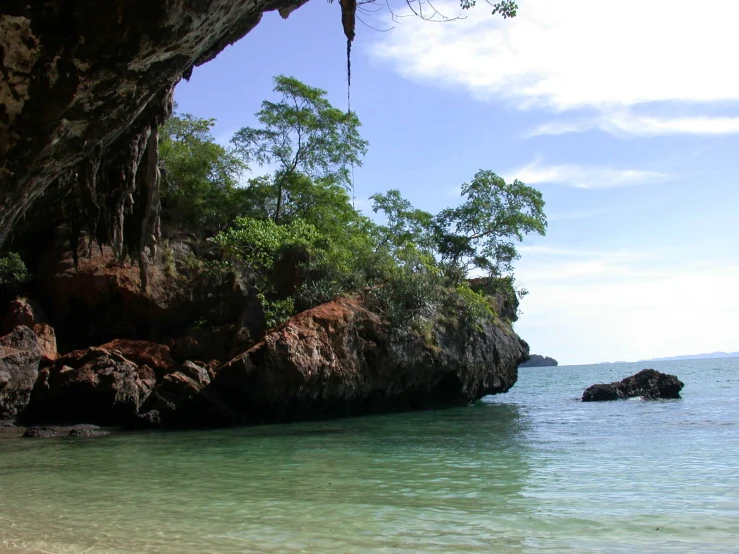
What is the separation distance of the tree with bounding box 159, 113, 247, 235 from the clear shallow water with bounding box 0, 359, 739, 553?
11124mm

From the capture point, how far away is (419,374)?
875 inches

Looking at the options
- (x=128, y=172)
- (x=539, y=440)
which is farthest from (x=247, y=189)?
(x=128, y=172)

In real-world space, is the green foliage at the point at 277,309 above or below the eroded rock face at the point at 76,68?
below

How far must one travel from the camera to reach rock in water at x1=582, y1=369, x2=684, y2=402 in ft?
87.8

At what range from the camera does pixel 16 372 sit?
1683cm

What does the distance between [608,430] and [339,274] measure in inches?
397

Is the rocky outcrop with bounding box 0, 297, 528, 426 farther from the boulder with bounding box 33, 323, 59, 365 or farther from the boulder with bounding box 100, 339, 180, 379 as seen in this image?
the boulder with bounding box 33, 323, 59, 365

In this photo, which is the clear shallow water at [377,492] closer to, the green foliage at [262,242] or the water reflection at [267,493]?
the water reflection at [267,493]

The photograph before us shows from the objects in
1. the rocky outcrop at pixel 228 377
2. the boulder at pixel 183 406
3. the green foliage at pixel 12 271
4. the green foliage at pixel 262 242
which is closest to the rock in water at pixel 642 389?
the rocky outcrop at pixel 228 377

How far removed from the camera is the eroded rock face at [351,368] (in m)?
Answer: 17.8

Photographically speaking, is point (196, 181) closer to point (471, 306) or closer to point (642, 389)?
point (471, 306)

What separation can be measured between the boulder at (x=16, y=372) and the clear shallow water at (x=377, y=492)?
9.35ft

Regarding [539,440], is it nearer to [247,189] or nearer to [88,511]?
[88,511]

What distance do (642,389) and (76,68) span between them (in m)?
27.1
